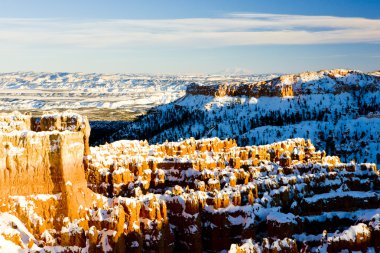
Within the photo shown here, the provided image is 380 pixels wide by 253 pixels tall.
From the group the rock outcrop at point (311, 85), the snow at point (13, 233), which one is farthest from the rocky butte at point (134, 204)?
the rock outcrop at point (311, 85)

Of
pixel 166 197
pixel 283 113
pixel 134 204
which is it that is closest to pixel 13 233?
pixel 134 204

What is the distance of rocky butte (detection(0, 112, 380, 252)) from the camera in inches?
1138

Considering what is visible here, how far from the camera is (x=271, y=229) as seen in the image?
30.3 m

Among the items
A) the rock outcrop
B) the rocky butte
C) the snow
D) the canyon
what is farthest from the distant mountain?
the snow

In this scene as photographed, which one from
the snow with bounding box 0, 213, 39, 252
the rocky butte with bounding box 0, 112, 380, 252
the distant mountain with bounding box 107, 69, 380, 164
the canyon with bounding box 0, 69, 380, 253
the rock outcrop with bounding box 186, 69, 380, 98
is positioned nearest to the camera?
the snow with bounding box 0, 213, 39, 252

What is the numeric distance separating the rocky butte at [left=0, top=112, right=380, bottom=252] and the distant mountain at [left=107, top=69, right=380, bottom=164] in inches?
3467

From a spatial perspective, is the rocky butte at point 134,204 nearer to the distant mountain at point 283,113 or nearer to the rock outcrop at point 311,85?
the distant mountain at point 283,113

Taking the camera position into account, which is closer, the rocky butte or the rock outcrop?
the rocky butte

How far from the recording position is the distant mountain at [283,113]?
129500 millimetres

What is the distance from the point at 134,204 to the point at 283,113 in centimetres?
13492

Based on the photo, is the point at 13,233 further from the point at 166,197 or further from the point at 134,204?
the point at 166,197

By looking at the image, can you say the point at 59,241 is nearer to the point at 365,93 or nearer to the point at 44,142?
the point at 44,142

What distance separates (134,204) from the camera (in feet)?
99.1

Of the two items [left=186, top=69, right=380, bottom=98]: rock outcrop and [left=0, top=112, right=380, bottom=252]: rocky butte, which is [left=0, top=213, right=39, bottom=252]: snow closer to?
[left=0, top=112, right=380, bottom=252]: rocky butte
